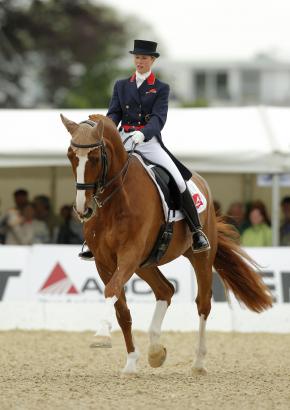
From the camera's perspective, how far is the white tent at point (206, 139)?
53.8ft

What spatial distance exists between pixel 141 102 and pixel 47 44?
32103mm

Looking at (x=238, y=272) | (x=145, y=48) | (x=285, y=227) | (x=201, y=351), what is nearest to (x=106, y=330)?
(x=201, y=351)

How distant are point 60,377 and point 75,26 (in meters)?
33.5

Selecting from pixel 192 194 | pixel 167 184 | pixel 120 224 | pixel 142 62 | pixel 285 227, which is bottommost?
pixel 285 227

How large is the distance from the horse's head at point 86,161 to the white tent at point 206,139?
704 cm

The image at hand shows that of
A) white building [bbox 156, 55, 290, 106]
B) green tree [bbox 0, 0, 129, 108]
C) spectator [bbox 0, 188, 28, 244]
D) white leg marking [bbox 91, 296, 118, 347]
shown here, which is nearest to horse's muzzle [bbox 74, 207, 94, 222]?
white leg marking [bbox 91, 296, 118, 347]

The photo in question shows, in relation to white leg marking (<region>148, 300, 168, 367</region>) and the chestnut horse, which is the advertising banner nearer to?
the chestnut horse

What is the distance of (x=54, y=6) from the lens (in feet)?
132

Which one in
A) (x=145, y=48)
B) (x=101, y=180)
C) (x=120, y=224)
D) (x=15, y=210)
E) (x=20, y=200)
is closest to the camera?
(x=101, y=180)

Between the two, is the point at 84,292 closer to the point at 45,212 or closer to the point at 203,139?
the point at 203,139

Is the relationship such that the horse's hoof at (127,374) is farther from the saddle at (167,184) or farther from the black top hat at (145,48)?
the black top hat at (145,48)

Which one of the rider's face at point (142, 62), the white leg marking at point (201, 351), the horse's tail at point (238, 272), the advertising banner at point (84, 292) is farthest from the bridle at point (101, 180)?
the advertising banner at point (84, 292)

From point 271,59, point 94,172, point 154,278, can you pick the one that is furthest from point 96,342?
point 271,59

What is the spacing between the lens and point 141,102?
415 inches
